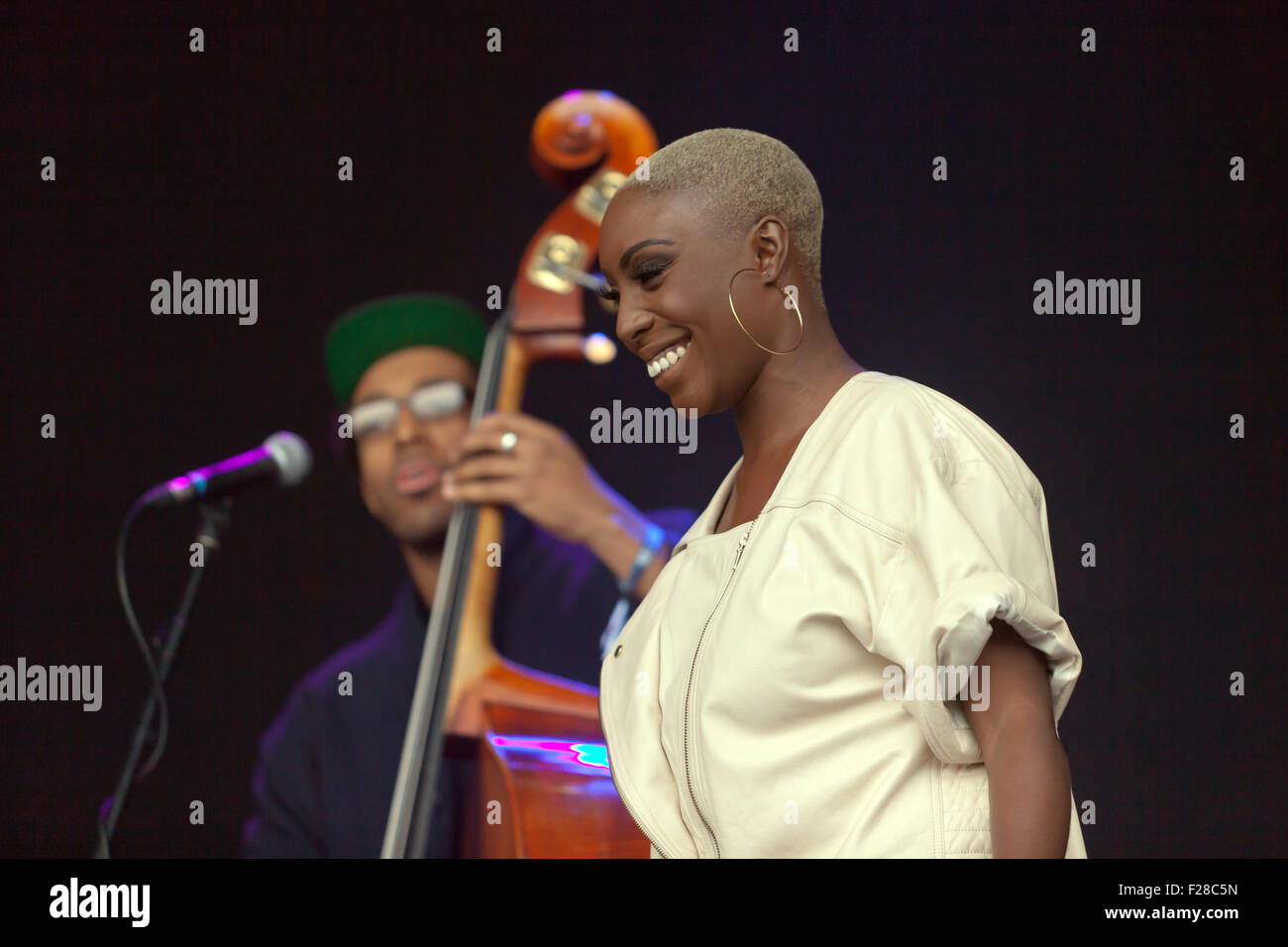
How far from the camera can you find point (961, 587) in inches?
37.7

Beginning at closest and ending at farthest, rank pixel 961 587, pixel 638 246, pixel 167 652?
pixel 961 587, pixel 638 246, pixel 167 652

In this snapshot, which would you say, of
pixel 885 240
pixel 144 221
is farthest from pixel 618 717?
pixel 144 221

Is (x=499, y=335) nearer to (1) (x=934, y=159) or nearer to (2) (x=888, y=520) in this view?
(1) (x=934, y=159)

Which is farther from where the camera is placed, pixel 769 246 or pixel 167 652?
pixel 167 652

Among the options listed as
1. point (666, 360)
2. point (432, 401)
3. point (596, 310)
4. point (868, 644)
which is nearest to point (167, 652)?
point (432, 401)

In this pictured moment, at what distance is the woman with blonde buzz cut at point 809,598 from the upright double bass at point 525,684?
0.88 m

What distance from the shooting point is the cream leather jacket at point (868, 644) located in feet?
3.23

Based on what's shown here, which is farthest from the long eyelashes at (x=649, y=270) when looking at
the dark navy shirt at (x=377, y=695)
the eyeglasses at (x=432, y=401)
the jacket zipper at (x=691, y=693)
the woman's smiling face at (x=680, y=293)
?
the eyeglasses at (x=432, y=401)

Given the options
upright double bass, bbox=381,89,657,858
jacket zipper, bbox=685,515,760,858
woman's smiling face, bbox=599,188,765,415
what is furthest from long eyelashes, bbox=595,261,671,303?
upright double bass, bbox=381,89,657,858

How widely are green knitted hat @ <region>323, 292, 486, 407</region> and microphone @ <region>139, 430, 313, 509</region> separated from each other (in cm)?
14

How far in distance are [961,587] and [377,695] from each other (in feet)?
5.98

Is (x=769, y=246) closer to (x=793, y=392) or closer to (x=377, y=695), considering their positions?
(x=793, y=392)

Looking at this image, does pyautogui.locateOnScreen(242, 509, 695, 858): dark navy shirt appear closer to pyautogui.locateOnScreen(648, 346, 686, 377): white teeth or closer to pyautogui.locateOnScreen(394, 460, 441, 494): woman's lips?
pyautogui.locateOnScreen(394, 460, 441, 494): woman's lips

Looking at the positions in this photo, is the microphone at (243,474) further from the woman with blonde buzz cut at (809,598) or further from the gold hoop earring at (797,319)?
the gold hoop earring at (797,319)
